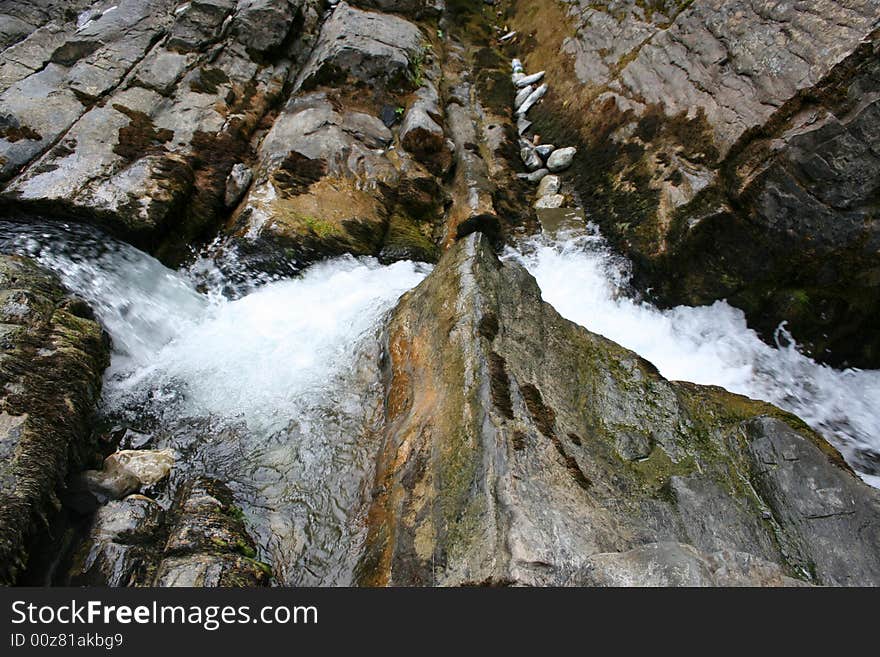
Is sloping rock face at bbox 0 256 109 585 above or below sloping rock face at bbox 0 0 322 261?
below

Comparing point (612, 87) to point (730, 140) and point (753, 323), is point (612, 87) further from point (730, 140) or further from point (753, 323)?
point (753, 323)

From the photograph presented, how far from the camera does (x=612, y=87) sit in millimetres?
11484

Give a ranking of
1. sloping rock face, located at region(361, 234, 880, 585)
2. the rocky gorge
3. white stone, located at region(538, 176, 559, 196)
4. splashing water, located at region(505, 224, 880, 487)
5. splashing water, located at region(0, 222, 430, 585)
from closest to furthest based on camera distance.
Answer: sloping rock face, located at region(361, 234, 880, 585) → the rocky gorge → splashing water, located at region(0, 222, 430, 585) → splashing water, located at region(505, 224, 880, 487) → white stone, located at region(538, 176, 559, 196)

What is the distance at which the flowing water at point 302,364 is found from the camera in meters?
5.39

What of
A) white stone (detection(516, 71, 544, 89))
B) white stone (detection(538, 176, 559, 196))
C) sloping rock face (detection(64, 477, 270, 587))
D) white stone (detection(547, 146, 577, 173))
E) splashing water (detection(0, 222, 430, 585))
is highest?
white stone (detection(516, 71, 544, 89))

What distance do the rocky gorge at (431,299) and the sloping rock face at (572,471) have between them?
1.3 inches

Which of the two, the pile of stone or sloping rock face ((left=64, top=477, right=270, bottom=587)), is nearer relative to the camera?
sloping rock face ((left=64, top=477, right=270, bottom=587))

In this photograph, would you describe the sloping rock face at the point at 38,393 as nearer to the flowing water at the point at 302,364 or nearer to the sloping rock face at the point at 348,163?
the flowing water at the point at 302,364

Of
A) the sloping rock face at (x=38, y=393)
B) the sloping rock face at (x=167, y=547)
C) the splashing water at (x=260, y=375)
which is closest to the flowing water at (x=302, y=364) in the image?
the splashing water at (x=260, y=375)

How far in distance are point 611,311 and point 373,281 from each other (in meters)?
4.75

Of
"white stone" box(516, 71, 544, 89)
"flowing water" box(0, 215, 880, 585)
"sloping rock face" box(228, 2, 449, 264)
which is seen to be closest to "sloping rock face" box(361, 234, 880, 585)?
"flowing water" box(0, 215, 880, 585)

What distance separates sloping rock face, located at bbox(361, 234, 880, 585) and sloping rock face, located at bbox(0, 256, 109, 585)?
119 inches

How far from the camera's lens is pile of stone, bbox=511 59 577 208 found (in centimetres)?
1170

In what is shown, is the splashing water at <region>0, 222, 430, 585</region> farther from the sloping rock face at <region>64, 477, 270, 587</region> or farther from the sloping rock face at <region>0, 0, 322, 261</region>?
the sloping rock face at <region>0, 0, 322, 261</region>
